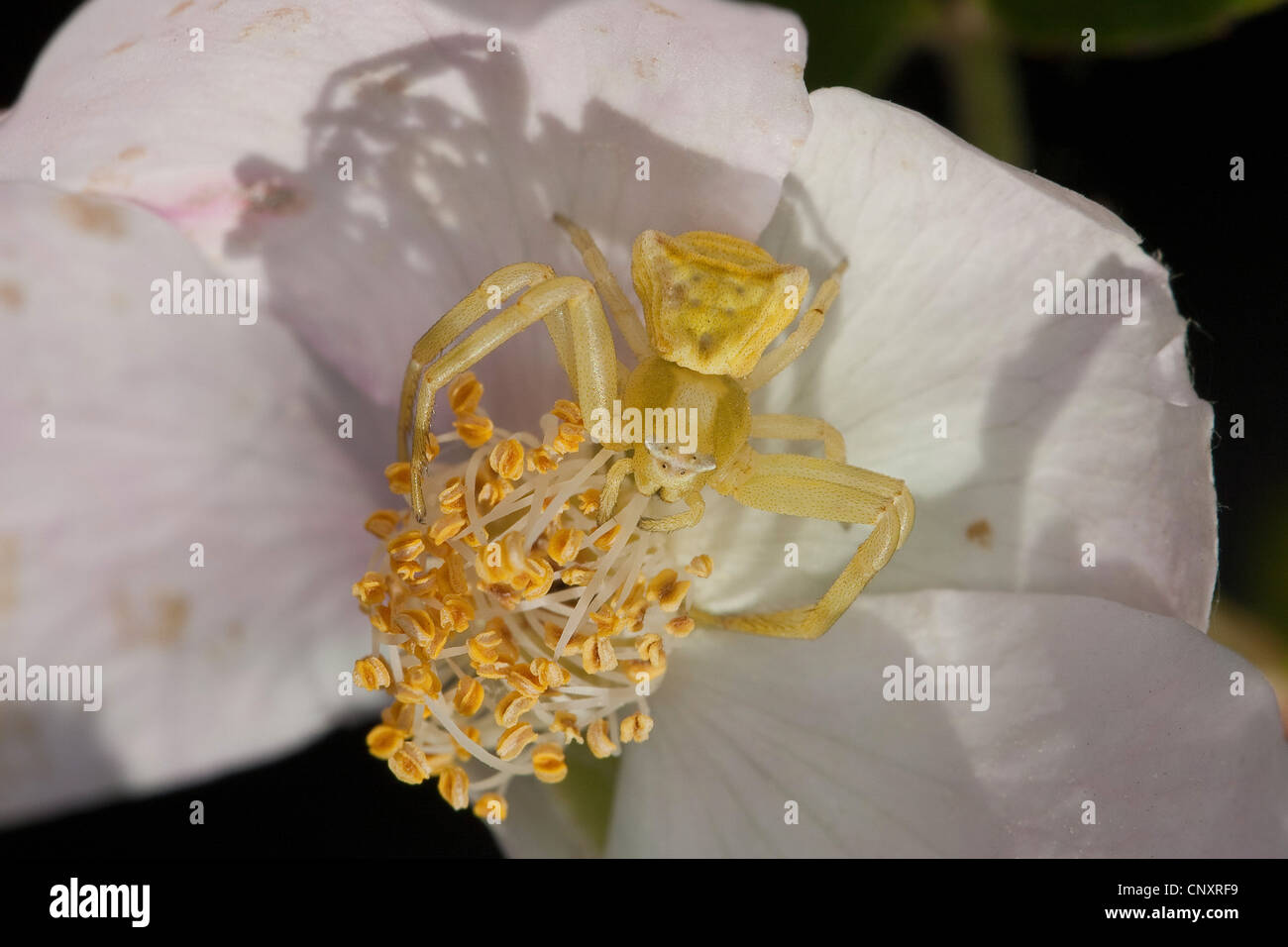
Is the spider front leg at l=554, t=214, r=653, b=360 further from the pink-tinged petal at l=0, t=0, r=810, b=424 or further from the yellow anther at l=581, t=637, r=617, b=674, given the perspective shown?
the yellow anther at l=581, t=637, r=617, b=674

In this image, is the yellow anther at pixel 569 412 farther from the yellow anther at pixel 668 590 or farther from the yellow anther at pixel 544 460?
the yellow anther at pixel 668 590

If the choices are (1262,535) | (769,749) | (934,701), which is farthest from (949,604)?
(1262,535)

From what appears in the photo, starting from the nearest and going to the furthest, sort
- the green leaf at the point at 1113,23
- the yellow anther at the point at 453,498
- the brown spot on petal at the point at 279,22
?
the brown spot on petal at the point at 279,22
the yellow anther at the point at 453,498
the green leaf at the point at 1113,23

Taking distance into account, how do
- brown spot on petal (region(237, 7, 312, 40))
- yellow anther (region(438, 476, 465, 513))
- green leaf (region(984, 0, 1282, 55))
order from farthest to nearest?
green leaf (region(984, 0, 1282, 55)), yellow anther (region(438, 476, 465, 513)), brown spot on petal (region(237, 7, 312, 40))

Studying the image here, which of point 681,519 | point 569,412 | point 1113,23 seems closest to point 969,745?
point 681,519

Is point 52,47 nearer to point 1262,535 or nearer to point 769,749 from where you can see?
point 769,749

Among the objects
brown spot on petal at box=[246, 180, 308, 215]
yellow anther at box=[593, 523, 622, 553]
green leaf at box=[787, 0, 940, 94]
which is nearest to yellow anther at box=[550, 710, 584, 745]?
yellow anther at box=[593, 523, 622, 553]

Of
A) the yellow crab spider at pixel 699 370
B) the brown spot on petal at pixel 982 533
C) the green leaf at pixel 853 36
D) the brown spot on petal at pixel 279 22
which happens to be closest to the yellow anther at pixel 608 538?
the yellow crab spider at pixel 699 370
